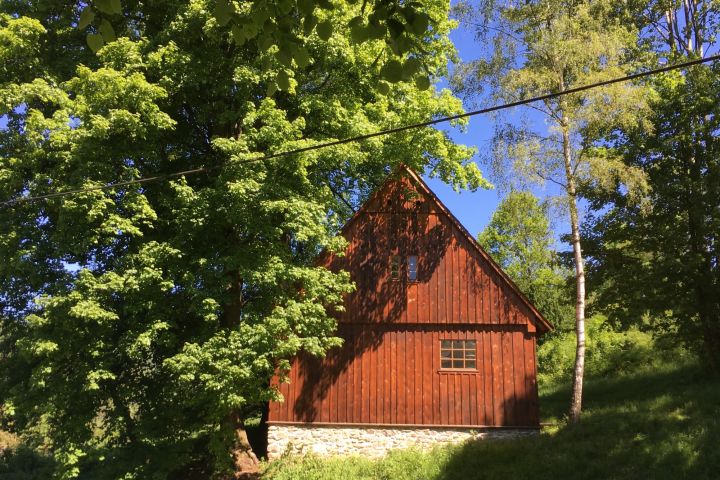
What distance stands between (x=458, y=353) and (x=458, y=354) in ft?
0.09

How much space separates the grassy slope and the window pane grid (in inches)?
87.5

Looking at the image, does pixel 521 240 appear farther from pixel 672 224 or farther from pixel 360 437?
pixel 360 437

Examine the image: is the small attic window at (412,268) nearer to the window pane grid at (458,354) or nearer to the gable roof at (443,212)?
the gable roof at (443,212)

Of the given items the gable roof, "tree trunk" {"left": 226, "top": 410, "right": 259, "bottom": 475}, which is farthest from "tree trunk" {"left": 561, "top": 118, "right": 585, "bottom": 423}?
"tree trunk" {"left": 226, "top": 410, "right": 259, "bottom": 475}

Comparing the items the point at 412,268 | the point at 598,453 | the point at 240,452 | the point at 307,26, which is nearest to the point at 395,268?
the point at 412,268

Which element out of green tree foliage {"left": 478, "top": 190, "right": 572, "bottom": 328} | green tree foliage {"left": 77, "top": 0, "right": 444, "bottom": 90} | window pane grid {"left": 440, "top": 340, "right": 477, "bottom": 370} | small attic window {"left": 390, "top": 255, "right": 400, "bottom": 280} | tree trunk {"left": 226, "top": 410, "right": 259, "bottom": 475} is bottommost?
tree trunk {"left": 226, "top": 410, "right": 259, "bottom": 475}

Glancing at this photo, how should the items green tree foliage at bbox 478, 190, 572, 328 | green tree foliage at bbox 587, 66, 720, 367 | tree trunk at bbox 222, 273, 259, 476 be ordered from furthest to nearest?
green tree foliage at bbox 478, 190, 572, 328 < green tree foliage at bbox 587, 66, 720, 367 < tree trunk at bbox 222, 273, 259, 476

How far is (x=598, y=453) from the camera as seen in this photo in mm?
12414

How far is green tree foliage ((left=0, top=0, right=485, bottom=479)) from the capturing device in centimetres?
1203

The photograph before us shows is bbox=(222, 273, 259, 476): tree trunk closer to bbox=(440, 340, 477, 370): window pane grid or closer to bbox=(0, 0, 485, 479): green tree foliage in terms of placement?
bbox=(0, 0, 485, 479): green tree foliage

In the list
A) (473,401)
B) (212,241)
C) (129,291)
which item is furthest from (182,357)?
(473,401)

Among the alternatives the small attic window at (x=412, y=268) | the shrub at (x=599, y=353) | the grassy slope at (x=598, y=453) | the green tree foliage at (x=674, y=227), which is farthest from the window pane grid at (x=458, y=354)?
the shrub at (x=599, y=353)

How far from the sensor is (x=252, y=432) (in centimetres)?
2044

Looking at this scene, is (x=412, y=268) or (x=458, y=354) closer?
(x=458, y=354)
